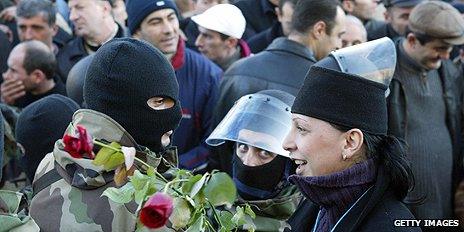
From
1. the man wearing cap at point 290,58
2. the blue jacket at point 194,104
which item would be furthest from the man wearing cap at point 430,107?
the blue jacket at point 194,104

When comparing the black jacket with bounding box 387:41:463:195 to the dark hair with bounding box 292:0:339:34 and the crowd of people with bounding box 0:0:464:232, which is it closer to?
the crowd of people with bounding box 0:0:464:232

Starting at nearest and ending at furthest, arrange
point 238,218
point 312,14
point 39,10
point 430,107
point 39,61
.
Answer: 1. point 238,218
2. point 312,14
3. point 430,107
4. point 39,61
5. point 39,10

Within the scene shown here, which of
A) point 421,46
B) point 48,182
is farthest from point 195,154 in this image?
point 48,182

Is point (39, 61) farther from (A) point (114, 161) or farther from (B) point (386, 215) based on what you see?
(B) point (386, 215)

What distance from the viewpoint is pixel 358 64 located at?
461 centimetres

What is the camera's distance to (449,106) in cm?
655

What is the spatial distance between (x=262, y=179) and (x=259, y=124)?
259mm

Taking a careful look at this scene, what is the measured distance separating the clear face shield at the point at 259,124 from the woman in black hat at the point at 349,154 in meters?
0.87

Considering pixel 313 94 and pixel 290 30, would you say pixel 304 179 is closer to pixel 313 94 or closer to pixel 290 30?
pixel 313 94

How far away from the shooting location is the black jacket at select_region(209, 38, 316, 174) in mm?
5785

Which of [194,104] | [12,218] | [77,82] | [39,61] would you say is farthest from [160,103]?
[39,61]

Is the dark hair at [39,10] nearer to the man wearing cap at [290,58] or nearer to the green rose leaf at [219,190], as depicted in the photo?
the man wearing cap at [290,58]

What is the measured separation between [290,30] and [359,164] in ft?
9.83

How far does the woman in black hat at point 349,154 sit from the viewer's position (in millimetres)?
3225
